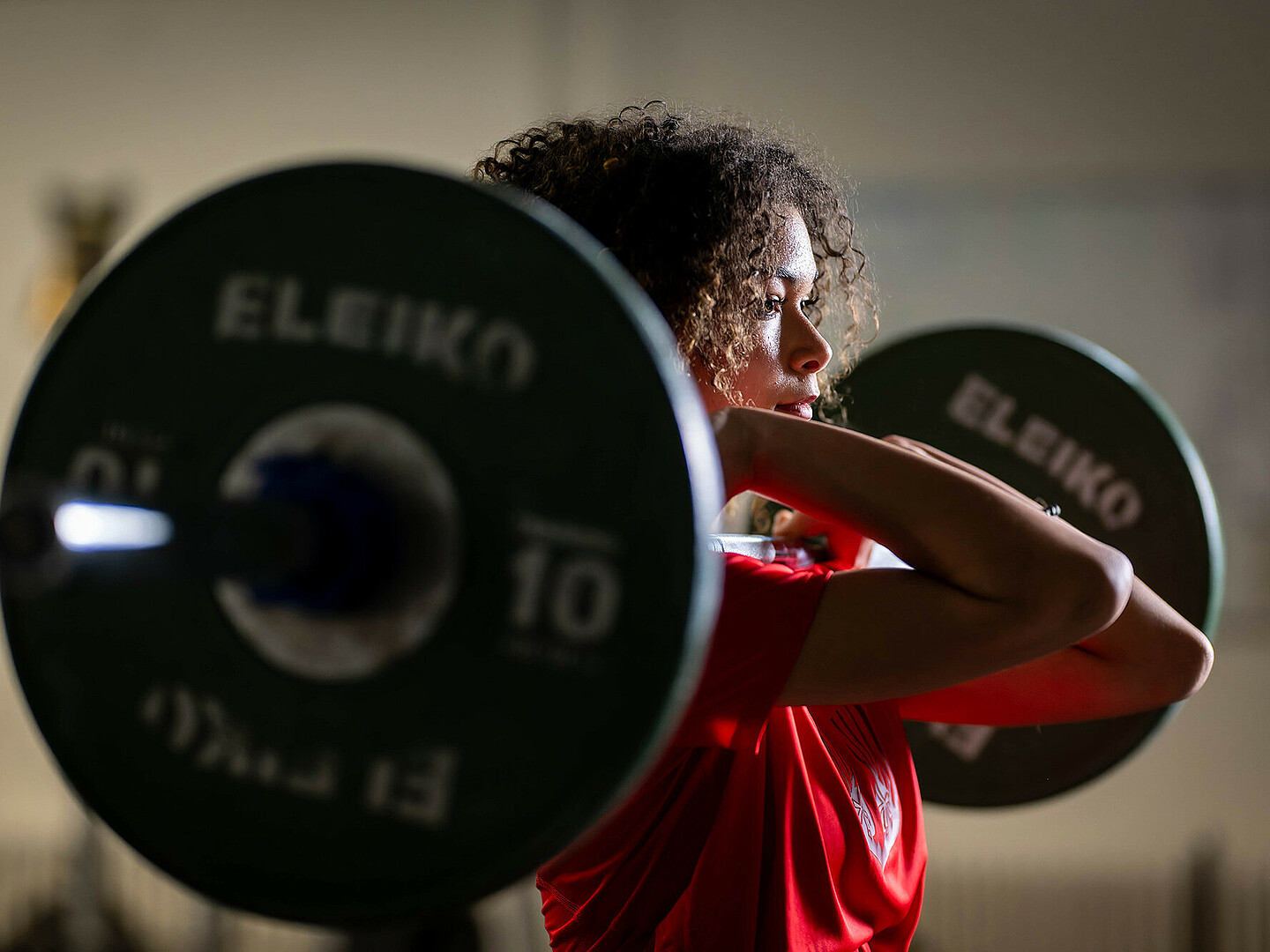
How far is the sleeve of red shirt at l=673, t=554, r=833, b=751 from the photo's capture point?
0.60 metres

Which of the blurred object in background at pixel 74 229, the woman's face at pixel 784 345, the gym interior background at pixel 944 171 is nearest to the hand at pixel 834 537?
the woman's face at pixel 784 345

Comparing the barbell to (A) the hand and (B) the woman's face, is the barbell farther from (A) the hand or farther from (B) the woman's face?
(A) the hand

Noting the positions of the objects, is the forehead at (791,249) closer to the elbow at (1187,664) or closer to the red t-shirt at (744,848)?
the red t-shirt at (744,848)

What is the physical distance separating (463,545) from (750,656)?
20cm

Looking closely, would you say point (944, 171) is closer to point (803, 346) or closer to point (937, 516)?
point (803, 346)

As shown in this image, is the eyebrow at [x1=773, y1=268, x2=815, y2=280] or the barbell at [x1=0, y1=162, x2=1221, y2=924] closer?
the barbell at [x1=0, y1=162, x2=1221, y2=924]

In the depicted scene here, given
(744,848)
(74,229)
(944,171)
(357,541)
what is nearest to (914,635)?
(744,848)

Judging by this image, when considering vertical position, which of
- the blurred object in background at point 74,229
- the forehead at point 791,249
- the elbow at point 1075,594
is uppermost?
the blurred object in background at point 74,229

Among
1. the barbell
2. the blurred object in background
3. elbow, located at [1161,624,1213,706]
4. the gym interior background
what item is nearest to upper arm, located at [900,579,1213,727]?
elbow, located at [1161,624,1213,706]

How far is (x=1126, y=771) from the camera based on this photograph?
2.51 meters

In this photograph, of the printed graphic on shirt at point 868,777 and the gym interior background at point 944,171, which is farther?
the gym interior background at point 944,171

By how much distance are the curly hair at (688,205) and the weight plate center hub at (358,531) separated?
0.99 ft

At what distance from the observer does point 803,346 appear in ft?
2.55

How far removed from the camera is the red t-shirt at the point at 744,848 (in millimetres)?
673
